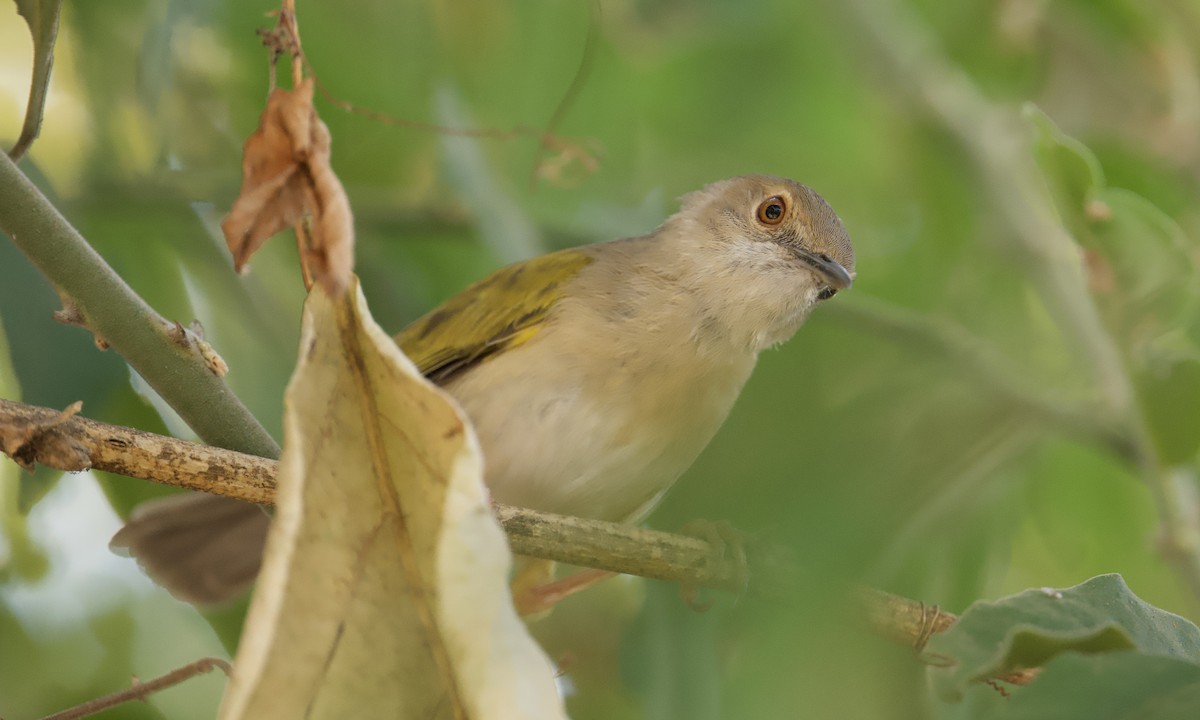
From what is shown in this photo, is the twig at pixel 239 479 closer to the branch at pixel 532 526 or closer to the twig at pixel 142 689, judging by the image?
the branch at pixel 532 526

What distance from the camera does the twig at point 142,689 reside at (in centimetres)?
189

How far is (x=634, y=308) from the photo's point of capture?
3.65m

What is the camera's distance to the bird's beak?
3.44 metres

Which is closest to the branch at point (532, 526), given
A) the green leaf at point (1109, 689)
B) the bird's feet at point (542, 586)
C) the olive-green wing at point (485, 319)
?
the green leaf at point (1109, 689)

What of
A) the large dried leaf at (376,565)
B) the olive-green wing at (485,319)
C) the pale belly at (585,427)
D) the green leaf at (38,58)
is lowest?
the large dried leaf at (376,565)

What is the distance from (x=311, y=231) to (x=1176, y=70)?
13.0 feet

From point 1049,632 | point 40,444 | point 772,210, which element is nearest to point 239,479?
point 40,444

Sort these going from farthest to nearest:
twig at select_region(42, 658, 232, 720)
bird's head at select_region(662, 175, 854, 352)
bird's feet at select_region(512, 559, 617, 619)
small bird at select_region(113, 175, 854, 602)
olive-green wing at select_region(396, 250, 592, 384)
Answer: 1. olive-green wing at select_region(396, 250, 592, 384)
2. bird's head at select_region(662, 175, 854, 352)
3. small bird at select_region(113, 175, 854, 602)
4. bird's feet at select_region(512, 559, 617, 619)
5. twig at select_region(42, 658, 232, 720)

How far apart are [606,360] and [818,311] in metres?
0.59

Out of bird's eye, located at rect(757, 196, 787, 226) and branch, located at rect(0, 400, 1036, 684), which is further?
bird's eye, located at rect(757, 196, 787, 226)

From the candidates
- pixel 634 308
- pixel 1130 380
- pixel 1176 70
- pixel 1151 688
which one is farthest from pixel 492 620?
pixel 1176 70

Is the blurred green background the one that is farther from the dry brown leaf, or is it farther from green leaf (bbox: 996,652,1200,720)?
the dry brown leaf

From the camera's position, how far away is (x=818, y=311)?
11.5 ft

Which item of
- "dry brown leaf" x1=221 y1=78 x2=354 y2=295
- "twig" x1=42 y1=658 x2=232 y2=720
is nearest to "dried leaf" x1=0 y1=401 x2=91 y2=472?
"dry brown leaf" x1=221 y1=78 x2=354 y2=295
